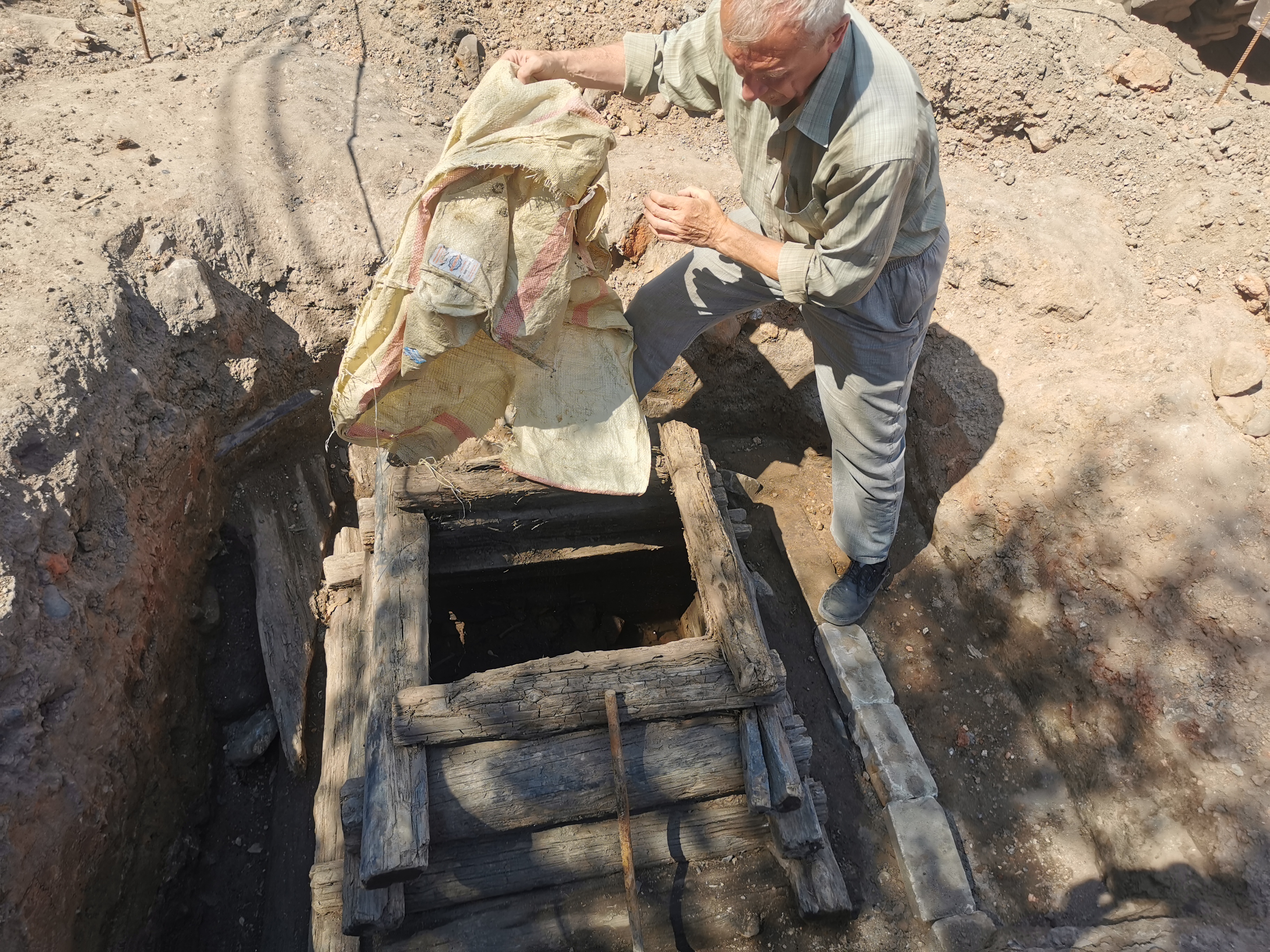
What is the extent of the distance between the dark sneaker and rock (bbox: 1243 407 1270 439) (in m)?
1.42

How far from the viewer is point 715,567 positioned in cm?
236

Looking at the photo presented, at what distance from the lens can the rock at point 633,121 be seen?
412cm

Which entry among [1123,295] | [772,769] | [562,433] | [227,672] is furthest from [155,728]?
[1123,295]

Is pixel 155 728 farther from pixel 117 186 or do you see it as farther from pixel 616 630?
pixel 117 186

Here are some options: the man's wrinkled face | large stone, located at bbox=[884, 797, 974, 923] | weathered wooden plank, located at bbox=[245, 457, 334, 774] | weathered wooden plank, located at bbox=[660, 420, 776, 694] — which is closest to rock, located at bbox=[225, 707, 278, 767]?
weathered wooden plank, located at bbox=[245, 457, 334, 774]

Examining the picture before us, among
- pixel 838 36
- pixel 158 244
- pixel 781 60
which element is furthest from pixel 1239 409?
pixel 158 244

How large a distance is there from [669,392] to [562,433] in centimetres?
143

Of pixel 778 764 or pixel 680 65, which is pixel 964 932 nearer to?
pixel 778 764

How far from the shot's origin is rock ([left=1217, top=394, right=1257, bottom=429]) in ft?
9.34

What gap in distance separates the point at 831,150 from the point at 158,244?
273 centimetres

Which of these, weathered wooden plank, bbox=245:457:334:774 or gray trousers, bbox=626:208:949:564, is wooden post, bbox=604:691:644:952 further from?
weathered wooden plank, bbox=245:457:334:774

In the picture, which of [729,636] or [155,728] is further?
[155,728]

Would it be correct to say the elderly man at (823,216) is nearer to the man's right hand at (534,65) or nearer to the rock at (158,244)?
the man's right hand at (534,65)

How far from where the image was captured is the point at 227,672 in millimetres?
3150
